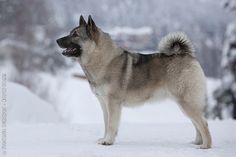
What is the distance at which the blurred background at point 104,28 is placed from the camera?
1638 cm

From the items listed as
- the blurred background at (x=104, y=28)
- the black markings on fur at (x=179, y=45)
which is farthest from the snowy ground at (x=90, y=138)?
the blurred background at (x=104, y=28)

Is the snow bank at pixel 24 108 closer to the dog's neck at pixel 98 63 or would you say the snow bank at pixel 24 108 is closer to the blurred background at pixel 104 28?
the dog's neck at pixel 98 63

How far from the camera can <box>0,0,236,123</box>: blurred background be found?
53.7 feet

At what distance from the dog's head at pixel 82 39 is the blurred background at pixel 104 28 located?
9862mm

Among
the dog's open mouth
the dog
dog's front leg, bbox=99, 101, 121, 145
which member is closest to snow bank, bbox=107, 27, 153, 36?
the dog

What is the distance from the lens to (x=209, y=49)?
21.1m

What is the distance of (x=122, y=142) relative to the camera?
20.0 ft

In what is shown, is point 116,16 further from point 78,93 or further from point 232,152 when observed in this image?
point 232,152

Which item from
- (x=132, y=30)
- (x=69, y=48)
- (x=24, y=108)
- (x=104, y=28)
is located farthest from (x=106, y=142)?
(x=132, y=30)

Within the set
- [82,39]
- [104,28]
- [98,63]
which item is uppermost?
[104,28]

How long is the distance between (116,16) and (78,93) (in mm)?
4140

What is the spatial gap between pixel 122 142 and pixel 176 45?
1.59 m

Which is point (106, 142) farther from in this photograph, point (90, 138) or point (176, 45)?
point (176, 45)

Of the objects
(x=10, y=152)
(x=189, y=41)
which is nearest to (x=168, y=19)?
(x=189, y=41)
